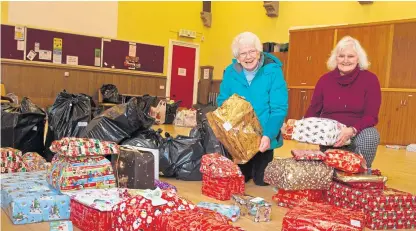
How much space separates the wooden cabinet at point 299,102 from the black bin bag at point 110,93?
133 inches

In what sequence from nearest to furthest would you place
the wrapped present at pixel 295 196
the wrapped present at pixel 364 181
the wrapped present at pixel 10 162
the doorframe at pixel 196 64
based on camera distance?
the wrapped present at pixel 364 181 < the wrapped present at pixel 295 196 < the wrapped present at pixel 10 162 < the doorframe at pixel 196 64

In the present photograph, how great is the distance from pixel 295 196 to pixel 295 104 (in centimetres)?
552

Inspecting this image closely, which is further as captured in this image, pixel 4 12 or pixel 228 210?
pixel 4 12

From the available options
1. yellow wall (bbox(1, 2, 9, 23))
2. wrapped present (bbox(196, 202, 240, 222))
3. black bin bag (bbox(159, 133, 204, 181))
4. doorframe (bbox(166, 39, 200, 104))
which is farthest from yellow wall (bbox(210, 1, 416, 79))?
wrapped present (bbox(196, 202, 240, 222))

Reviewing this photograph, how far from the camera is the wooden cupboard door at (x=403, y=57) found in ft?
20.3

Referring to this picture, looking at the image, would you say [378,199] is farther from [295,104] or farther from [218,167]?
[295,104]

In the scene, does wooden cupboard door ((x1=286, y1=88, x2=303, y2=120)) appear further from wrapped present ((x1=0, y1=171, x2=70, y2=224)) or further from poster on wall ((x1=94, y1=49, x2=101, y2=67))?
wrapped present ((x1=0, y1=171, x2=70, y2=224))

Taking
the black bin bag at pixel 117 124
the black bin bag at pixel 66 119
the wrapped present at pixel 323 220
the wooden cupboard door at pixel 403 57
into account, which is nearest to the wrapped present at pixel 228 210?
the wrapped present at pixel 323 220

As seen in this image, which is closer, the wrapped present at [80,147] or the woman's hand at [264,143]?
the wrapped present at [80,147]

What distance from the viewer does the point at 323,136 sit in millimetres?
2492

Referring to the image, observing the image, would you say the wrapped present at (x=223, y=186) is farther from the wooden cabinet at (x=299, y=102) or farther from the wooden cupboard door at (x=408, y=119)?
the wooden cabinet at (x=299, y=102)

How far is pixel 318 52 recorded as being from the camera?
7.36m

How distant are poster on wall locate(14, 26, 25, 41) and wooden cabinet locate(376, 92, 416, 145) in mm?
6305

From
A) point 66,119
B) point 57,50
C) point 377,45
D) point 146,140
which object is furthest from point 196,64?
point 146,140
